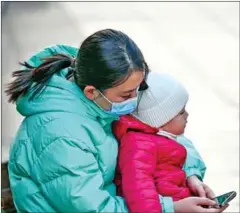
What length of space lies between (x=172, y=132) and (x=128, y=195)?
33 centimetres

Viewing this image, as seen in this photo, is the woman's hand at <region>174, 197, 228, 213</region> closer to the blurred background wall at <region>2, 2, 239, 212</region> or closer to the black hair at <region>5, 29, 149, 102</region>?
the black hair at <region>5, 29, 149, 102</region>

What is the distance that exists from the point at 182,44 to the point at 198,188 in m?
2.15

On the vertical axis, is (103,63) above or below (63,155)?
above

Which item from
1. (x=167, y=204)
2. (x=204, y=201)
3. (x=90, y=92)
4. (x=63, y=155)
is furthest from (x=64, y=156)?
(x=204, y=201)

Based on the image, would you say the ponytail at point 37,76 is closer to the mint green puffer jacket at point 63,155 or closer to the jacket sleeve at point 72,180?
the mint green puffer jacket at point 63,155

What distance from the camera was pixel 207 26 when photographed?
4.29m

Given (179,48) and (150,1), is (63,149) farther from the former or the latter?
(150,1)

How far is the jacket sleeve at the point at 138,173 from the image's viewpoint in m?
1.83

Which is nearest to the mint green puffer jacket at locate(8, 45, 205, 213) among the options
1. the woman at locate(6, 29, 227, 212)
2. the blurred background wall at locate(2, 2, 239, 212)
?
the woman at locate(6, 29, 227, 212)

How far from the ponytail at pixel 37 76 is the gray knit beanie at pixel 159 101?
26 cm

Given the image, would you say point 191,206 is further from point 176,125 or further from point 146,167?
point 176,125

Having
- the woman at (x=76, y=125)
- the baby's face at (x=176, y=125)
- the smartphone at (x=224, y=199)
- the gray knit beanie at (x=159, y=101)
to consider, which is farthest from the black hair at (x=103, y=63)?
the smartphone at (x=224, y=199)

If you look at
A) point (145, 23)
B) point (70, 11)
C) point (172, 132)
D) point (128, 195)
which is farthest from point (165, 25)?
point (128, 195)

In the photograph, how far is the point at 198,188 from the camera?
6.75ft
